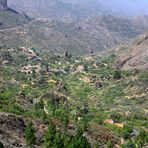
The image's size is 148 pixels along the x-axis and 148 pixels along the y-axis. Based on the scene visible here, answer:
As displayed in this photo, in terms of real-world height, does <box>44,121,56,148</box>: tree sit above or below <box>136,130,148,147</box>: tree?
above

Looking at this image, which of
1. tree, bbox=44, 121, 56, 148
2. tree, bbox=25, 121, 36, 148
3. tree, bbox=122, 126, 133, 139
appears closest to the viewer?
tree, bbox=25, 121, 36, 148

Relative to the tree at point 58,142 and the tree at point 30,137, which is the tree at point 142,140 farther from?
the tree at point 30,137

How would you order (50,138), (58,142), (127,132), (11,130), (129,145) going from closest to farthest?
(50,138)
(58,142)
(11,130)
(129,145)
(127,132)

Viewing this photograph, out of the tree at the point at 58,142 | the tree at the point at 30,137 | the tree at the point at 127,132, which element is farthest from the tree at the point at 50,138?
the tree at the point at 127,132

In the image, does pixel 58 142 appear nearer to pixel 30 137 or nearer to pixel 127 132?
pixel 30 137

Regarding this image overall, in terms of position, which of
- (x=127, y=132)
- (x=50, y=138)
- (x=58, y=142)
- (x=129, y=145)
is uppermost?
(x=50, y=138)

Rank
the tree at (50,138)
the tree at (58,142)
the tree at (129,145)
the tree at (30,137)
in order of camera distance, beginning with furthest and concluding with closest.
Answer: the tree at (129,145) < the tree at (58,142) < the tree at (50,138) < the tree at (30,137)

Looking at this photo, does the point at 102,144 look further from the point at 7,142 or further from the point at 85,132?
the point at 7,142

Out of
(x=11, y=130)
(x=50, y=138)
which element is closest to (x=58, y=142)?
(x=50, y=138)

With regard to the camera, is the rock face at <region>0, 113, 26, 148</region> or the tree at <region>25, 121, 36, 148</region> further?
the tree at <region>25, 121, 36, 148</region>

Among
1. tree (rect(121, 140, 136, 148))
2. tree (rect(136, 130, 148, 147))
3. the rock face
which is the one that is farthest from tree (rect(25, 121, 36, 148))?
tree (rect(136, 130, 148, 147))

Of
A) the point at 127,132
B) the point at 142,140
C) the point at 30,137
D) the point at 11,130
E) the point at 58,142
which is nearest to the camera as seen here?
the point at 30,137

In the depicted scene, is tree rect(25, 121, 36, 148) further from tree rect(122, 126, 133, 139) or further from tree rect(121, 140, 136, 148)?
tree rect(122, 126, 133, 139)

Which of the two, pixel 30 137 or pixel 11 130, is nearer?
pixel 30 137
